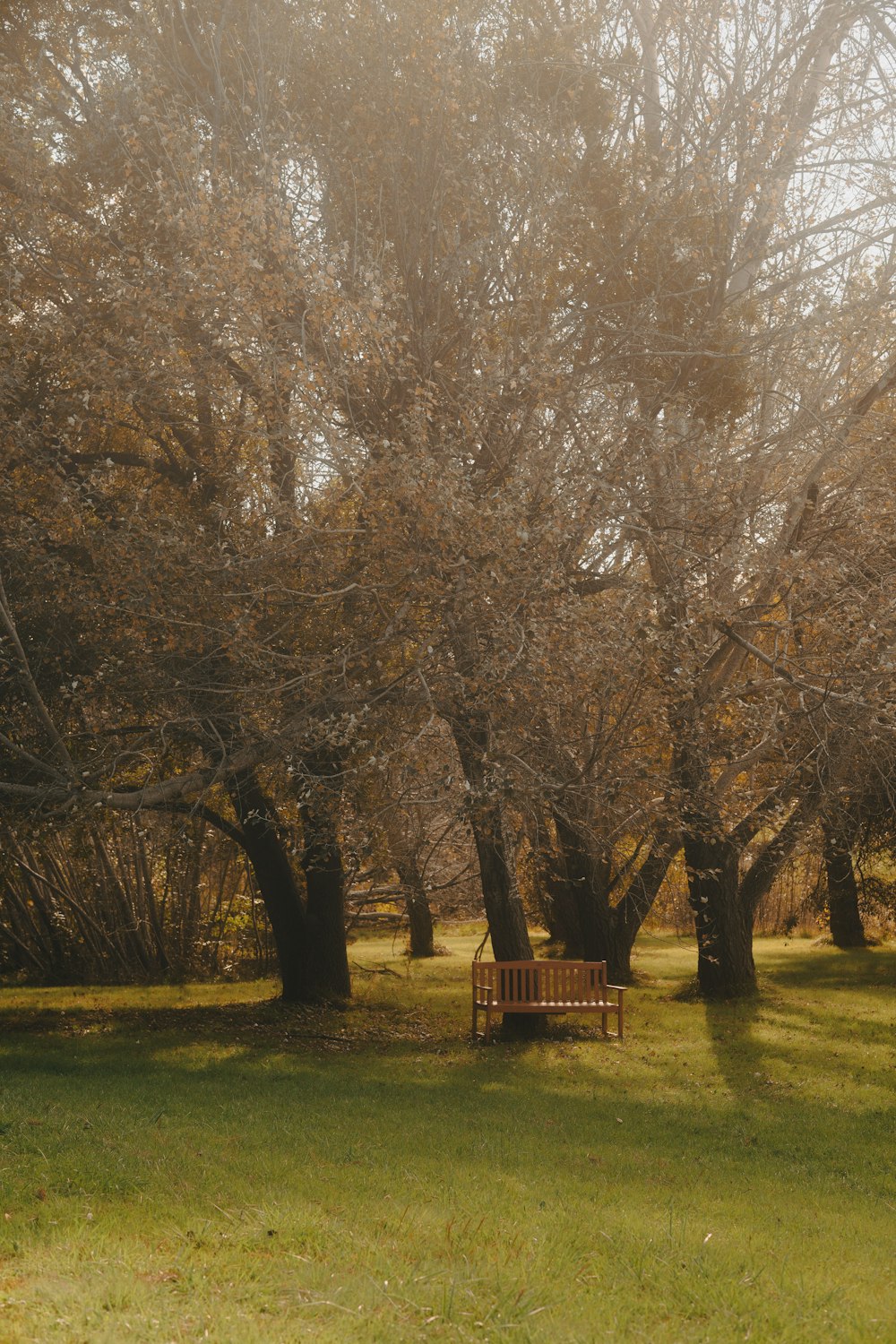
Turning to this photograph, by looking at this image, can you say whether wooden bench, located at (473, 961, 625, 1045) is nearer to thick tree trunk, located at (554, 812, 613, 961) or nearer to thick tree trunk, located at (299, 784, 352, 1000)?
thick tree trunk, located at (299, 784, 352, 1000)

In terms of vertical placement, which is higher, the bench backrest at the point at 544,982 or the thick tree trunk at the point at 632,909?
the thick tree trunk at the point at 632,909

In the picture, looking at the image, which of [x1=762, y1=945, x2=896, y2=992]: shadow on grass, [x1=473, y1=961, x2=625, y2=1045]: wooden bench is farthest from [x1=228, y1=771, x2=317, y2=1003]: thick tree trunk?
[x1=762, y1=945, x2=896, y2=992]: shadow on grass

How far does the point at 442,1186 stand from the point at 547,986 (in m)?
6.45

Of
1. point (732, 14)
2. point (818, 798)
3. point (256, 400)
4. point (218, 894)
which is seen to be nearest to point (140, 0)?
point (256, 400)

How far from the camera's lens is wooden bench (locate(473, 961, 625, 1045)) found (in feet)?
42.3

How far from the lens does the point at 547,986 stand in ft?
42.6

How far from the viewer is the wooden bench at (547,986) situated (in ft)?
42.3

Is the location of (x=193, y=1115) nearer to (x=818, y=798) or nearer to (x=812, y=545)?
(x=812, y=545)

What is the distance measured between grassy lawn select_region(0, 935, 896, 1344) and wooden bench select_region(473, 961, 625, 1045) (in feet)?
1.84

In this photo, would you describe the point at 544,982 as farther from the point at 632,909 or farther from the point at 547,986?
the point at 632,909

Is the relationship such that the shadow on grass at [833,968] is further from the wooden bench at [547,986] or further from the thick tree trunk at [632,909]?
the wooden bench at [547,986]

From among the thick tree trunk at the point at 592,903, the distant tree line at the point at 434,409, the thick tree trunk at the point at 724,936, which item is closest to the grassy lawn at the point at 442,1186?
the distant tree line at the point at 434,409

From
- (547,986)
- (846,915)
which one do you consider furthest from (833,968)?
(547,986)

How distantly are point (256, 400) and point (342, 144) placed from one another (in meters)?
2.89
